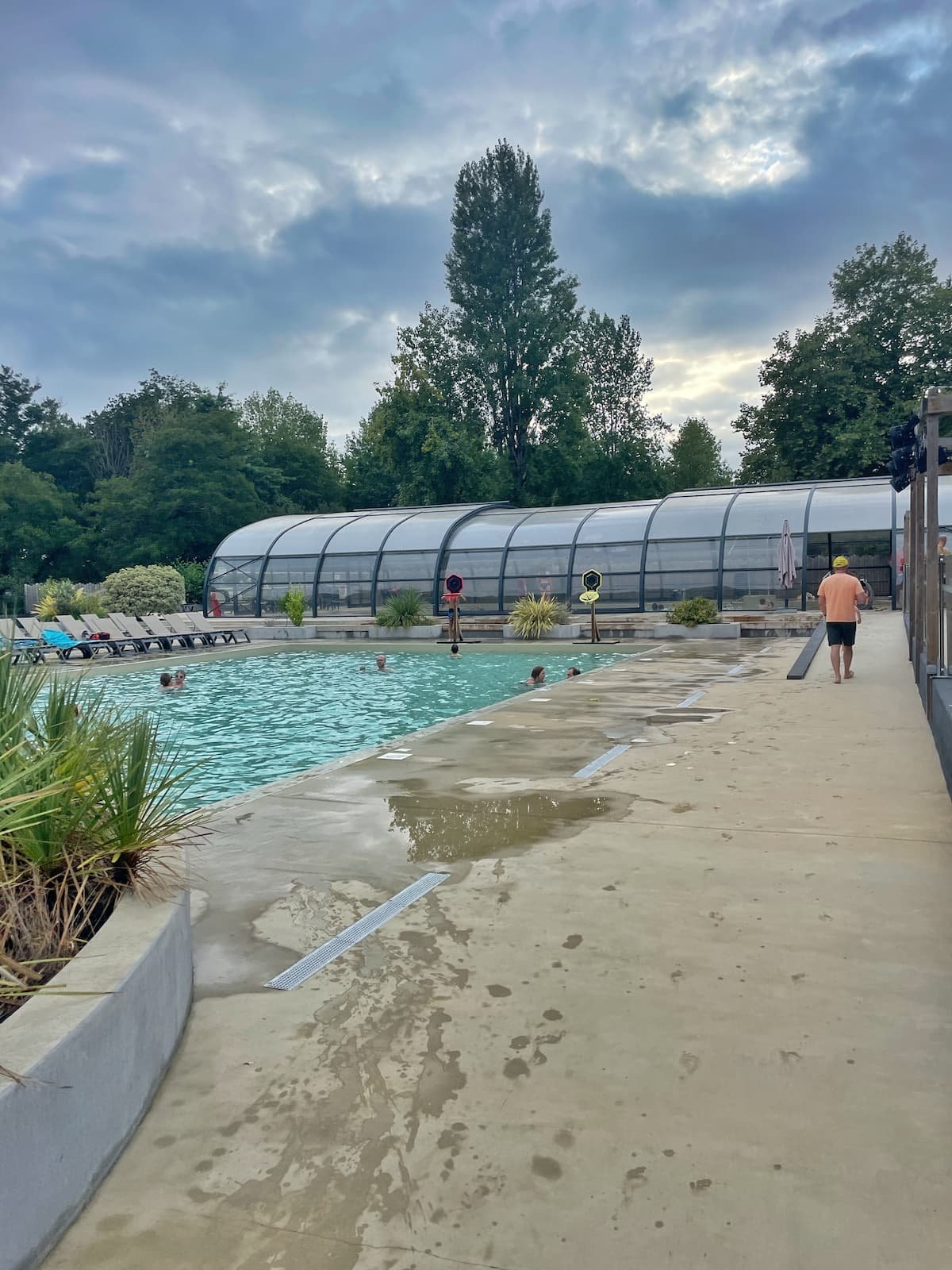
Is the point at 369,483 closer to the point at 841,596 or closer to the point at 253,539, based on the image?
the point at 253,539

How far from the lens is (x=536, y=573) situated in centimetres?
2570

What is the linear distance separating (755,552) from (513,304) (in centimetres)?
2464

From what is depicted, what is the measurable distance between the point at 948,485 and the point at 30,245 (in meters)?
52.0

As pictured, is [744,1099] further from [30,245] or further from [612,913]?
[30,245]

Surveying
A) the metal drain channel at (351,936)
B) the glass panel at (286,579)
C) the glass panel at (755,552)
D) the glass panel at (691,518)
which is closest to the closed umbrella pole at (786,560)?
the glass panel at (755,552)

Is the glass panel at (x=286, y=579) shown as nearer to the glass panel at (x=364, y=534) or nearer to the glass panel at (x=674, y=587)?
the glass panel at (x=364, y=534)

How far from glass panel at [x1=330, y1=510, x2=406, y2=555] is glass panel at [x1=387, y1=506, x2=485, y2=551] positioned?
43 centimetres

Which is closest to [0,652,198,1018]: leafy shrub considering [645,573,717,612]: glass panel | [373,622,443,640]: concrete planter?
[373,622,443,640]: concrete planter

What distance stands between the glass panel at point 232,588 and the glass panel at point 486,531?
7.09 meters

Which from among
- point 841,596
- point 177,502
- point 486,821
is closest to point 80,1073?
point 486,821

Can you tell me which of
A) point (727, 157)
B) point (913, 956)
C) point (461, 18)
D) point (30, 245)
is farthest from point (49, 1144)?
point (30, 245)

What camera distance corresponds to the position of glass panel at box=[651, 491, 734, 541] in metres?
24.2

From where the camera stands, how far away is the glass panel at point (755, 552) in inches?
910

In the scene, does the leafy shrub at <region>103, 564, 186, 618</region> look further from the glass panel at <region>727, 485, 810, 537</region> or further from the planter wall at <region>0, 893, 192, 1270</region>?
the planter wall at <region>0, 893, 192, 1270</region>
